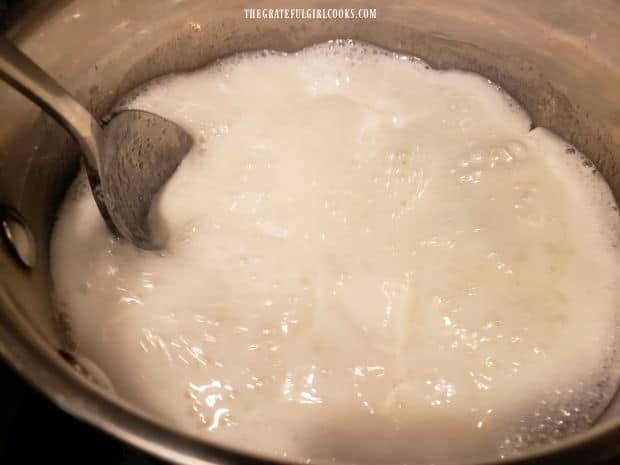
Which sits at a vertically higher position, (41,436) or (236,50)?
(236,50)

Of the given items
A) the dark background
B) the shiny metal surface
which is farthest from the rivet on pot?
the dark background

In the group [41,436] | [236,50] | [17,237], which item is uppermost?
[236,50]

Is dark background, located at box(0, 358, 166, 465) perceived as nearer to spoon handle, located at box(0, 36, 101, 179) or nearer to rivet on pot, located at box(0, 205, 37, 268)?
rivet on pot, located at box(0, 205, 37, 268)

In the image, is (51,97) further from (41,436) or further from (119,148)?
(41,436)

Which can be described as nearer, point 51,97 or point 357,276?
point 51,97

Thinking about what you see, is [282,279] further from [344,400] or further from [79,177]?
[79,177]

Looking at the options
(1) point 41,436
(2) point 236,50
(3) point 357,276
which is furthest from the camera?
(2) point 236,50

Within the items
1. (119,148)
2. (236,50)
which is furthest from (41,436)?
(236,50)
